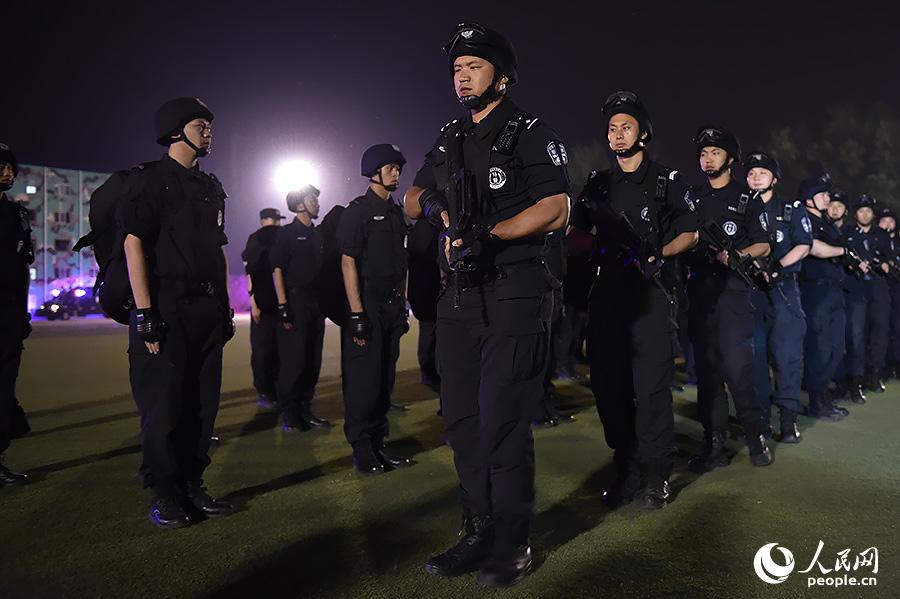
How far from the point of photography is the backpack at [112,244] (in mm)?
3812

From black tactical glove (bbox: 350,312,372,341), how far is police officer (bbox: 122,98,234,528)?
0.98 meters

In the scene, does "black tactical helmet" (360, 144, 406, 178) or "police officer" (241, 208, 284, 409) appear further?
"police officer" (241, 208, 284, 409)

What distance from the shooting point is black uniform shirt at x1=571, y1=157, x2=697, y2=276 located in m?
4.21

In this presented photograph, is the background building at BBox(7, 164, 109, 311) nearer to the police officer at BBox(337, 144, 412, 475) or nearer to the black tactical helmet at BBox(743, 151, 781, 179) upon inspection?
the police officer at BBox(337, 144, 412, 475)

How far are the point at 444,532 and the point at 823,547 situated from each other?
6.18 ft

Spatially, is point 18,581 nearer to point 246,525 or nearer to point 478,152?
point 246,525

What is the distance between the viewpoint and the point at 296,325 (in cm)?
690

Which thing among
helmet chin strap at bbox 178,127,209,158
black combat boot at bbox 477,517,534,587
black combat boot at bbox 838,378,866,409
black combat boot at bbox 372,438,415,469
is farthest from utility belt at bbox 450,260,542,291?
black combat boot at bbox 838,378,866,409

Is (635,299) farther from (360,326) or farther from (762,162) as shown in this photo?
(762,162)

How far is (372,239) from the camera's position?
509 centimetres

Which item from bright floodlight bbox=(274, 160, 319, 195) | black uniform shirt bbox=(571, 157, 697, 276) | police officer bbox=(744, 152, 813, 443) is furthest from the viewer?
bright floodlight bbox=(274, 160, 319, 195)

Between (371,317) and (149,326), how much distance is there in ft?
5.70

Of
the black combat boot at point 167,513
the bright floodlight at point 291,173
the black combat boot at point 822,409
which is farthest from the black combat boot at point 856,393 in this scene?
the bright floodlight at point 291,173

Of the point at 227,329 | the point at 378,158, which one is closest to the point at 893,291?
the point at 378,158
